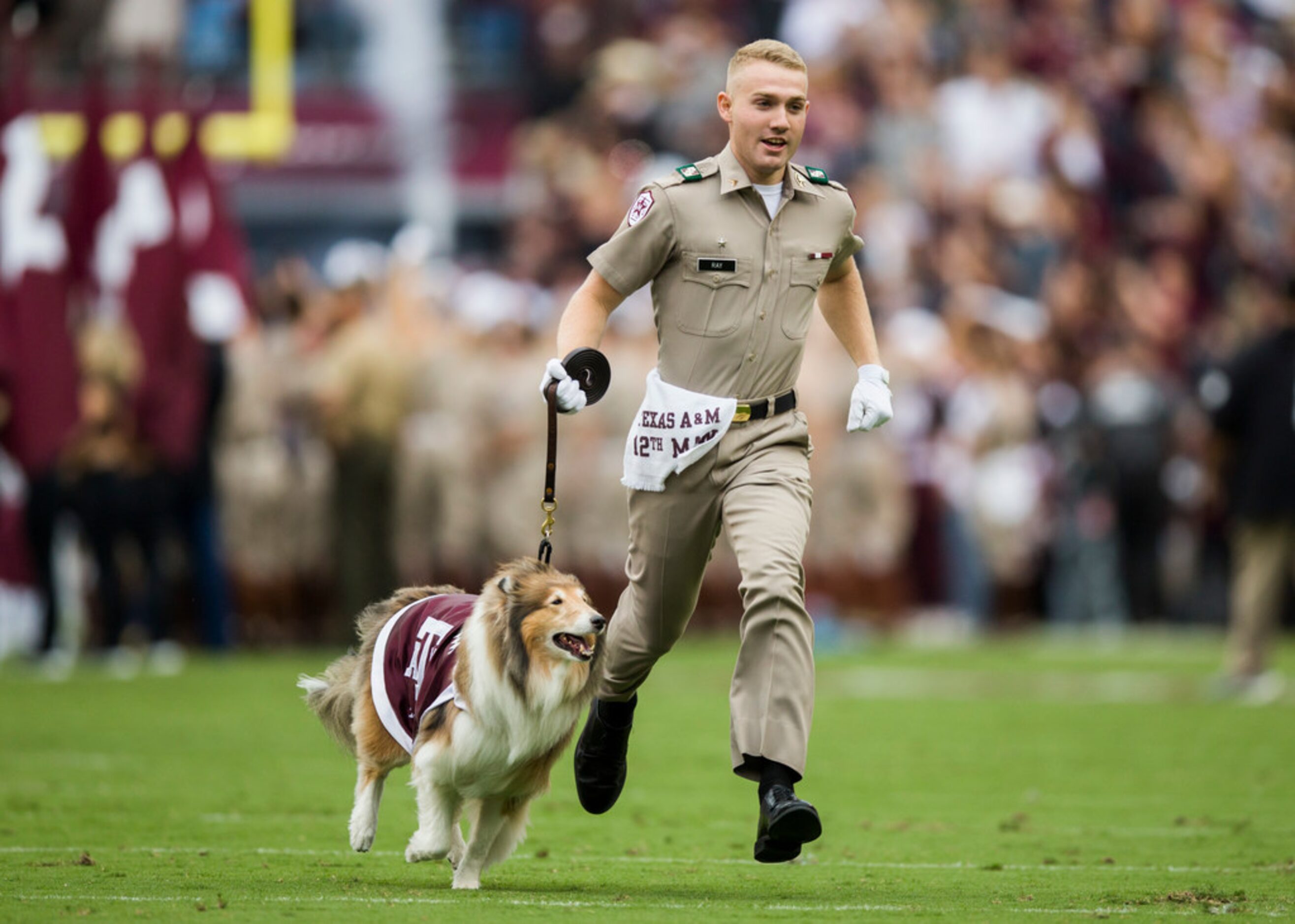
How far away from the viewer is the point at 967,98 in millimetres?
24797

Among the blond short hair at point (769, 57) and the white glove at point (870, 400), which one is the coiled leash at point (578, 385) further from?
the blond short hair at point (769, 57)

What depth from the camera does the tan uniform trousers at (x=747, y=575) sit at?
7.61 metres

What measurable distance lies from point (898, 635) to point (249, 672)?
22.4 ft

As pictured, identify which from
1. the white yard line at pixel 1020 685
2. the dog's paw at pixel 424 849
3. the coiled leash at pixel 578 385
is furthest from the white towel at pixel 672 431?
the white yard line at pixel 1020 685

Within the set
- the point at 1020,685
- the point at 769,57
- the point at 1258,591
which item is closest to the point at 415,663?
the point at 769,57

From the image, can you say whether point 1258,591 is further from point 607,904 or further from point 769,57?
point 607,904

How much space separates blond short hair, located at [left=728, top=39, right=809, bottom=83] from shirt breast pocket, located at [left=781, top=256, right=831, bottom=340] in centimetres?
66

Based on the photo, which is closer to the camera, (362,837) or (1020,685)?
(362,837)

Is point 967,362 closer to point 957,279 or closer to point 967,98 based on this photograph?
point 957,279

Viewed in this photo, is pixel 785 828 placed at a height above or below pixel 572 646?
below

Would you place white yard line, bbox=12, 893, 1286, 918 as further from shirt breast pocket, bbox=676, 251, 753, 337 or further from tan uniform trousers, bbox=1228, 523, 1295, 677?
tan uniform trousers, bbox=1228, 523, 1295, 677

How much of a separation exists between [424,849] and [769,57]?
2921mm

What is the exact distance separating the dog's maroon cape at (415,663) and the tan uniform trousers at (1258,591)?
8.95 metres

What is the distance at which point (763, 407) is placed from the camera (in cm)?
794
